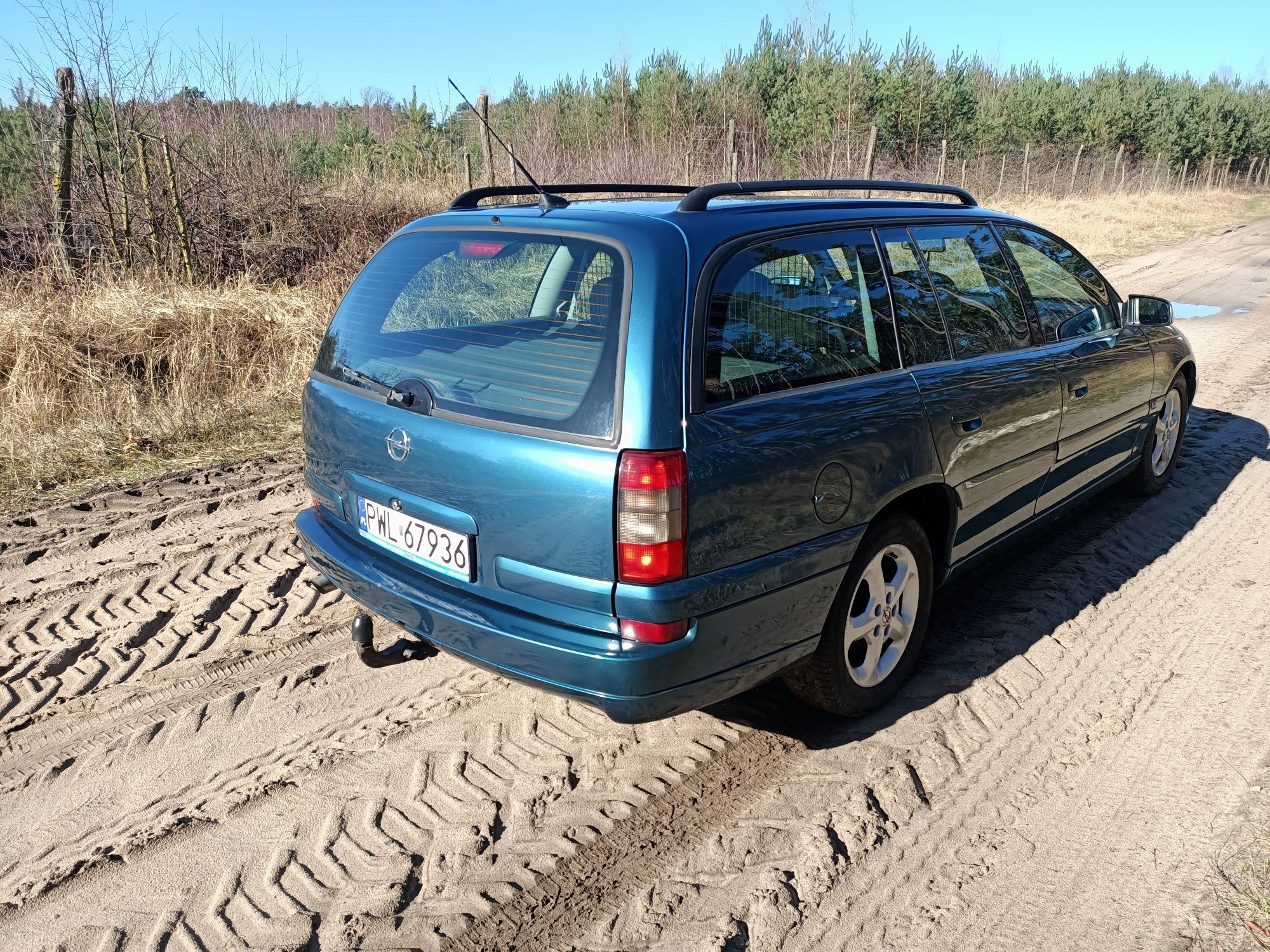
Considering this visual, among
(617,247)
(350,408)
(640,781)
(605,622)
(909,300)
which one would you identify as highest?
(617,247)

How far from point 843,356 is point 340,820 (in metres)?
2.17

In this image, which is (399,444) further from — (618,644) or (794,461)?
(794,461)

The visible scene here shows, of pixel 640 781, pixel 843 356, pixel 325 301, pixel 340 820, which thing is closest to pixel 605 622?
pixel 640 781

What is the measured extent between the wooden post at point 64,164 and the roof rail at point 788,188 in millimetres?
7884

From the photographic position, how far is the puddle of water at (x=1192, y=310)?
11.6m

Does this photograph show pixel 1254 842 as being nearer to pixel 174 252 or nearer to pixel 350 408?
pixel 350 408

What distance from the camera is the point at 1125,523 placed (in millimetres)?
5180

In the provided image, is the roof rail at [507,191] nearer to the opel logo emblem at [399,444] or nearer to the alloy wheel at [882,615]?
the opel logo emblem at [399,444]

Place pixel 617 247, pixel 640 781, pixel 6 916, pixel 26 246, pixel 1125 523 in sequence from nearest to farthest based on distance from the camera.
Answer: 1. pixel 6 916
2. pixel 617 247
3. pixel 640 781
4. pixel 1125 523
5. pixel 26 246

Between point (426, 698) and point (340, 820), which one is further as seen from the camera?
point (426, 698)

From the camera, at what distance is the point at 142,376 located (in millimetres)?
7535

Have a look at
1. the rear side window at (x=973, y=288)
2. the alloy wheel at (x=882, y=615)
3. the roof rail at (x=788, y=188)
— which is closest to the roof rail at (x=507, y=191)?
the roof rail at (x=788, y=188)

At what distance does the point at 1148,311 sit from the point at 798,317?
3.02 meters

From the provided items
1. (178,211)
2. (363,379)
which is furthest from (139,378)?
(363,379)
